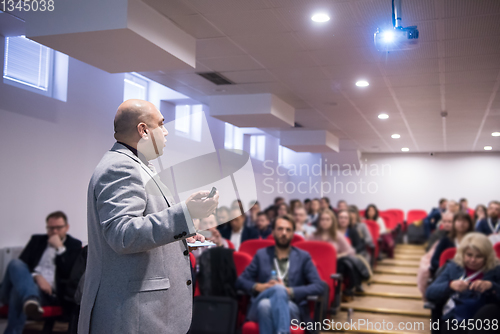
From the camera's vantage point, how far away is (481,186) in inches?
327

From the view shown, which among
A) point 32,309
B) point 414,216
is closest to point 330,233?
point 32,309

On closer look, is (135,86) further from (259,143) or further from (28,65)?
(259,143)

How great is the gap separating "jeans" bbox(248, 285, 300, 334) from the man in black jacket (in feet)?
5.68

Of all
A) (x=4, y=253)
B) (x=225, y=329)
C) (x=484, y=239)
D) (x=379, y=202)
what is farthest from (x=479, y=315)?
(x=379, y=202)

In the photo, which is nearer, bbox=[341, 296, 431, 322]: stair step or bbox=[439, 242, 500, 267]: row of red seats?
bbox=[439, 242, 500, 267]: row of red seats

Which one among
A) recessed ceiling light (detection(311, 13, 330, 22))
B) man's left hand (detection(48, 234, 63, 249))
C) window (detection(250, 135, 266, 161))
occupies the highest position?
recessed ceiling light (detection(311, 13, 330, 22))

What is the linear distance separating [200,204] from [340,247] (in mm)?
4612

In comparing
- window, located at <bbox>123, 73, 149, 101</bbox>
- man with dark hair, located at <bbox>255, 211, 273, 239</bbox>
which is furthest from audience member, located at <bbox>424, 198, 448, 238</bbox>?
window, located at <bbox>123, 73, 149, 101</bbox>

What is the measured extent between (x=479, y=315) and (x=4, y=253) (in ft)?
12.8

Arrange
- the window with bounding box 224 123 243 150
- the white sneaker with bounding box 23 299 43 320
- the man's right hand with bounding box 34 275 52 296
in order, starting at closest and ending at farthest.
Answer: the white sneaker with bounding box 23 299 43 320 < the man's right hand with bounding box 34 275 52 296 < the window with bounding box 224 123 243 150

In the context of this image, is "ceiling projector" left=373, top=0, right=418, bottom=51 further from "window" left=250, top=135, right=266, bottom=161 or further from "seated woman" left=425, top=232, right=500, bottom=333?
"window" left=250, top=135, right=266, bottom=161

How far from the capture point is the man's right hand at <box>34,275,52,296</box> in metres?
4.08

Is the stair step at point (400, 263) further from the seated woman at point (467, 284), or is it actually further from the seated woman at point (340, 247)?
the seated woman at point (467, 284)

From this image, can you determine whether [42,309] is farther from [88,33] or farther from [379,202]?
[379,202]
